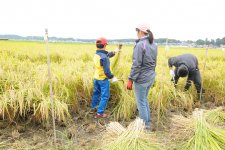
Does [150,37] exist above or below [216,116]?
above

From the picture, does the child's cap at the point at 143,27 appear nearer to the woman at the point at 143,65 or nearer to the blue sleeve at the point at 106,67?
the woman at the point at 143,65

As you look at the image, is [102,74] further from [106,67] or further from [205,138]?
[205,138]

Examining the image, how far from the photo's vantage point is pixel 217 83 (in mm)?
5453

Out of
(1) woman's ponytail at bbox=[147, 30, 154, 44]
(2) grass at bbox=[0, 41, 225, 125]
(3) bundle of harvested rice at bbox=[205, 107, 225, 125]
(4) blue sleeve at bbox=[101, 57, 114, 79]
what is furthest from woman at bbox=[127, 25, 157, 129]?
(3) bundle of harvested rice at bbox=[205, 107, 225, 125]

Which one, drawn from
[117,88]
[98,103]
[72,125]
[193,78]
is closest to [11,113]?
[72,125]

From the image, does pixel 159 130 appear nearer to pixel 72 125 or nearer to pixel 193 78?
pixel 72 125

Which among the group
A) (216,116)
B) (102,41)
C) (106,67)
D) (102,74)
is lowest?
(216,116)

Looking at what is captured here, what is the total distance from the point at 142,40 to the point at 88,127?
1.36 meters

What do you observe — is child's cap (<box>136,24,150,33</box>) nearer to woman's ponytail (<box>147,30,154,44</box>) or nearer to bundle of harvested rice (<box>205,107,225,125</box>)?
woman's ponytail (<box>147,30,154,44</box>)

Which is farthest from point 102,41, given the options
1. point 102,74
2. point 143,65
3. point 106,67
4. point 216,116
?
point 216,116

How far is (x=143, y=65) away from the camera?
3.42m

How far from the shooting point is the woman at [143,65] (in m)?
3.30

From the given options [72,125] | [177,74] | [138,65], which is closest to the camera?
[138,65]

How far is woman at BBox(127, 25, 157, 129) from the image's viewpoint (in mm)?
3299
